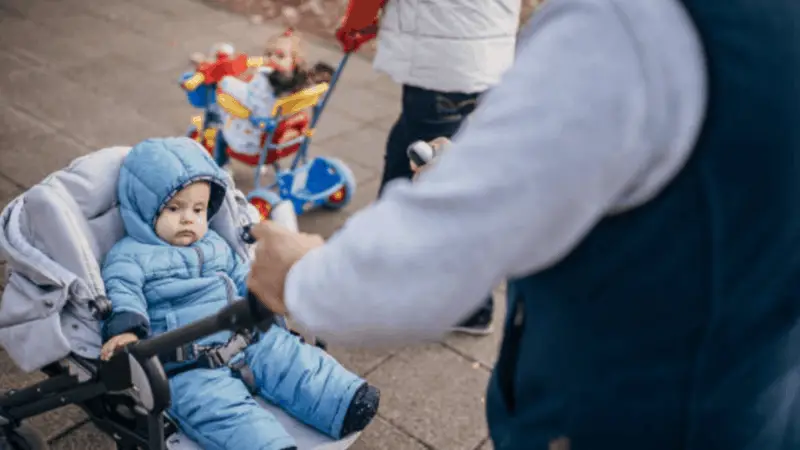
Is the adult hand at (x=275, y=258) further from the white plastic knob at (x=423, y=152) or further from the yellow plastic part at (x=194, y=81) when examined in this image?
the yellow plastic part at (x=194, y=81)

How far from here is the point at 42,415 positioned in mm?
2941

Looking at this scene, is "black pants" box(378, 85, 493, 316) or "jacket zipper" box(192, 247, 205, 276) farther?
"black pants" box(378, 85, 493, 316)

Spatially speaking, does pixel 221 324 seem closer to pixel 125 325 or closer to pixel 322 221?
pixel 125 325

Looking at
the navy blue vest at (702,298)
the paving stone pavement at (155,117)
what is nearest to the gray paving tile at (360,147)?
the paving stone pavement at (155,117)

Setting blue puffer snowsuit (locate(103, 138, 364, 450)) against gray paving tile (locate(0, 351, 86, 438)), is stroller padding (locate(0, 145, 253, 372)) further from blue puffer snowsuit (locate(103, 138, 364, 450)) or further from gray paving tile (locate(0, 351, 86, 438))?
gray paving tile (locate(0, 351, 86, 438))

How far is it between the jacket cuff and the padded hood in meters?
0.33

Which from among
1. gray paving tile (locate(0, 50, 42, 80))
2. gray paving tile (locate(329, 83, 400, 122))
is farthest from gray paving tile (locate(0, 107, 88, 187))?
gray paving tile (locate(329, 83, 400, 122))

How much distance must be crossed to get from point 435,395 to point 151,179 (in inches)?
55.4

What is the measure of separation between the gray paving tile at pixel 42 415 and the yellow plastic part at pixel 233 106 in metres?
1.51

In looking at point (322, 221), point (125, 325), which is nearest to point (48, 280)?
point (125, 325)

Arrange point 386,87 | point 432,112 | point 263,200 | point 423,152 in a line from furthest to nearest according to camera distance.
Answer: point 386,87 < point 263,200 < point 432,112 < point 423,152

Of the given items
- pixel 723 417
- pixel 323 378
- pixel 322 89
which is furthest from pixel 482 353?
pixel 723 417

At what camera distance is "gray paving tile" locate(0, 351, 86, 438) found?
114 inches

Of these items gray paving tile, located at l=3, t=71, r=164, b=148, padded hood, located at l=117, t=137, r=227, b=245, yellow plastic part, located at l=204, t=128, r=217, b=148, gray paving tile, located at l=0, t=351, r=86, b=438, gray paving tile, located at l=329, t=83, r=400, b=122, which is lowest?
gray paving tile, located at l=329, t=83, r=400, b=122
